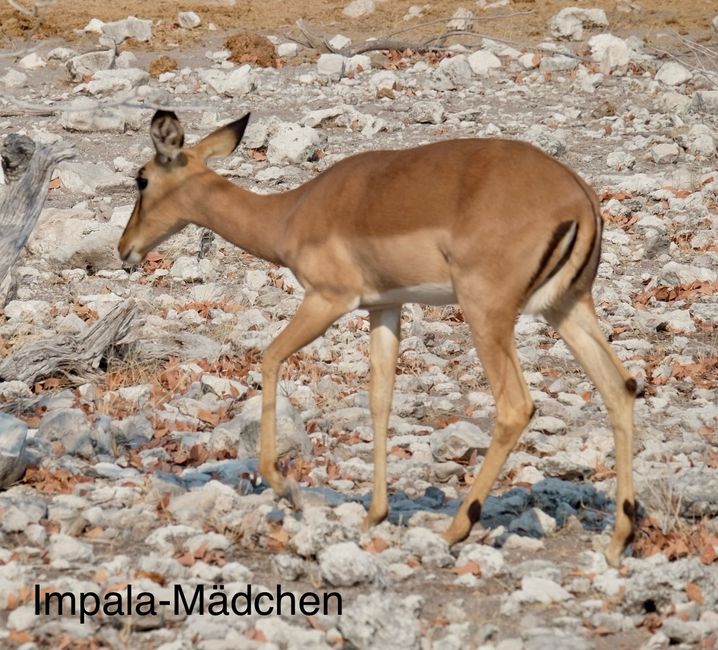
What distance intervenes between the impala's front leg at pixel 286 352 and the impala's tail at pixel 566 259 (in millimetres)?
777

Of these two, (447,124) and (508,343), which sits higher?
(508,343)

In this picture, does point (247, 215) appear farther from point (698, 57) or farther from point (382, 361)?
point (698, 57)

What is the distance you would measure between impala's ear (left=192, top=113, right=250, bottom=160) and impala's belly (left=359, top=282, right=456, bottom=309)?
3.89 feet

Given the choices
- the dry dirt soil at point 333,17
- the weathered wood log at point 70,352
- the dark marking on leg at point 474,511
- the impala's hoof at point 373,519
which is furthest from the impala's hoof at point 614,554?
the dry dirt soil at point 333,17

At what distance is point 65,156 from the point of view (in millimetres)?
6746

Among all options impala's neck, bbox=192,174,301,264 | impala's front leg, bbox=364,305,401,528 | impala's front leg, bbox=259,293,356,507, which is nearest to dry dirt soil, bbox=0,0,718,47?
impala's neck, bbox=192,174,301,264

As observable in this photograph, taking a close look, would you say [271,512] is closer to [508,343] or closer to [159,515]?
[159,515]

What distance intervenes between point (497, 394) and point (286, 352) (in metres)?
0.93

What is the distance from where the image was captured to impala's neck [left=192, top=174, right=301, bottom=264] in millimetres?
6000

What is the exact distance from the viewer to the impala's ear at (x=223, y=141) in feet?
20.8

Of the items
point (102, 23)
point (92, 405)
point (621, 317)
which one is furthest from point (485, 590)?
point (102, 23)

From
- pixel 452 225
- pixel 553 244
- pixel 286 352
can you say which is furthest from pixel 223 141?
pixel 553 244

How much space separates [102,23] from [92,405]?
40.3 ft

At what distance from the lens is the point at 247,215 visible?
20.1ft
